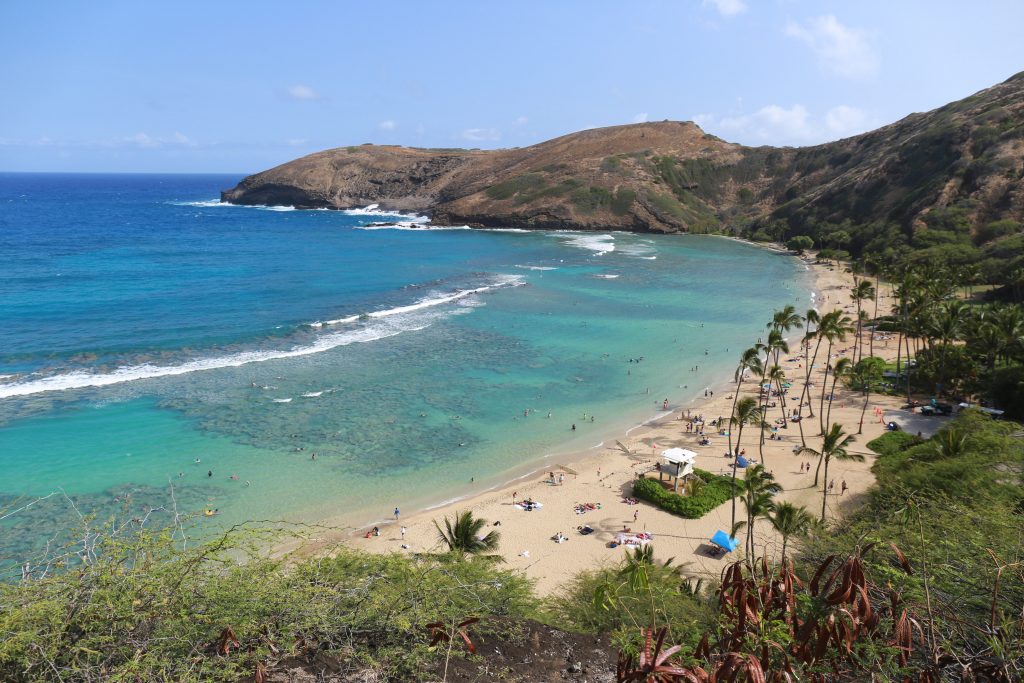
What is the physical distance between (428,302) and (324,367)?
21732 millimetres

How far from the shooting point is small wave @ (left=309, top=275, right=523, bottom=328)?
5507 cm

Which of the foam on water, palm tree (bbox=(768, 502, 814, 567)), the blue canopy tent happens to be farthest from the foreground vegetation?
the foam on water

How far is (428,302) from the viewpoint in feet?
208

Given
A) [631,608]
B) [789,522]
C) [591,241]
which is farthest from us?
[591,241]

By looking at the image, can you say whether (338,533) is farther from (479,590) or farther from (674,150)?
(674,150)

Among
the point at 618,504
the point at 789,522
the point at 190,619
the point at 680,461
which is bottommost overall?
the point at 618,504

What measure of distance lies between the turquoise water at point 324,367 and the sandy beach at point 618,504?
1758 millimetres

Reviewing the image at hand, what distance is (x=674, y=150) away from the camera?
147 m

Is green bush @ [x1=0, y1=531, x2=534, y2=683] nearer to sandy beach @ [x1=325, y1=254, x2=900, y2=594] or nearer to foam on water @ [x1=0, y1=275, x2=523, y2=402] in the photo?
sandy beach @ [x1=325, y1=254, x2=900, y2=594]

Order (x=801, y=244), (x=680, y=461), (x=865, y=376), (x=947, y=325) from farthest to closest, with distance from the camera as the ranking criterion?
(x=801, y=244)
(x=865, y=376)
(x=947, y=325)
(x=680, y=461)

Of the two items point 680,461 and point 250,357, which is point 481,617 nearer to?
point 680,461

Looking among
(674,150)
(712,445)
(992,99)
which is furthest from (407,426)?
(674,150)

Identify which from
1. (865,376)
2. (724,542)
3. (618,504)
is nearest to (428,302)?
(618,504)

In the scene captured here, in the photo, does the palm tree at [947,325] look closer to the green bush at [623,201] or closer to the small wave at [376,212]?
the green bush at [623,201]
